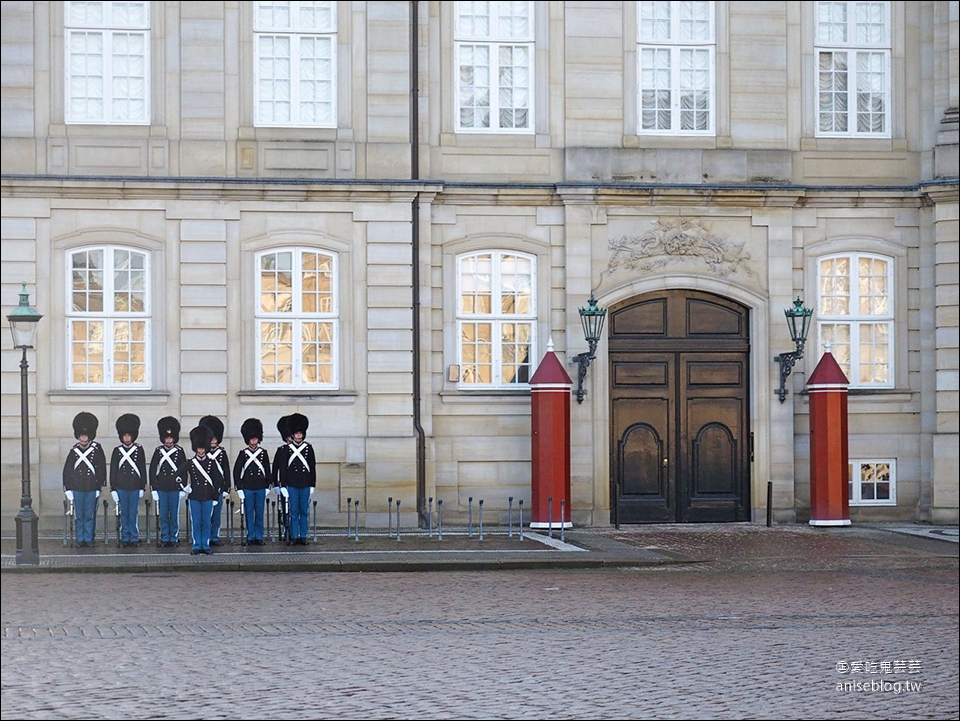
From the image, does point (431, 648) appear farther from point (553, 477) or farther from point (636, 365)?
point (636, 365)

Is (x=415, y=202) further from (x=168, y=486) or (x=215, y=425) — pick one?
(x=168, y=486)

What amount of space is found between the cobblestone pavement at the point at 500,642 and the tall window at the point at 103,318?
6.03m

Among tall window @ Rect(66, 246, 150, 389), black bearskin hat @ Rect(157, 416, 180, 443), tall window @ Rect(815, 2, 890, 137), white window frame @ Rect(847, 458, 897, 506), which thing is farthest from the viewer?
tall window @ Rect(815, 2, 890, 137)

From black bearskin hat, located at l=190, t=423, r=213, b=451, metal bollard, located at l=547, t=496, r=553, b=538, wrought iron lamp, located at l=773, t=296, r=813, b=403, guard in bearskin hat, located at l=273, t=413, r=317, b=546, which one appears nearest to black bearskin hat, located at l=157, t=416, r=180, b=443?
black bearskin hat, located at l=190, t=423, r=213, b=451

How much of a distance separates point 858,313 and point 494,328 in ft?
18.7

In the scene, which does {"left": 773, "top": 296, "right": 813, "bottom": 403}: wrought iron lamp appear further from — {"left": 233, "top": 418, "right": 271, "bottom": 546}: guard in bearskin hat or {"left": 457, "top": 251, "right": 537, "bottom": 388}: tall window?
{"left": 233, "top": 418, "right": 271, "bottom": 546}: guard in bearskin hat

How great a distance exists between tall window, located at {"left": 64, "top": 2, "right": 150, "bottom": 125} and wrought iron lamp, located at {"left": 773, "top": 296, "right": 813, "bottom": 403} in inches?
393

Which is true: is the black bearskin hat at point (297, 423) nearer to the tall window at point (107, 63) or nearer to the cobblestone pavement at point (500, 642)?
the cobblestone pavement at point (500, 642)

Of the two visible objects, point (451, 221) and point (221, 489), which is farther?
point (451, 221)

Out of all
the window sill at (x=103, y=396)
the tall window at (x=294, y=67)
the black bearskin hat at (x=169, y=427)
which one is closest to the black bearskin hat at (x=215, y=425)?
the black bearskin hat at (x=169, y=427)

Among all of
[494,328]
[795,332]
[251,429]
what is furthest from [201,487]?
[795,332]

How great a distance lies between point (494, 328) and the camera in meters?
23.7

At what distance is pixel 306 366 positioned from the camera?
23.2 m

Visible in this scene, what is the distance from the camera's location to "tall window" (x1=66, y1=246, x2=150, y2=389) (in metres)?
22.9
